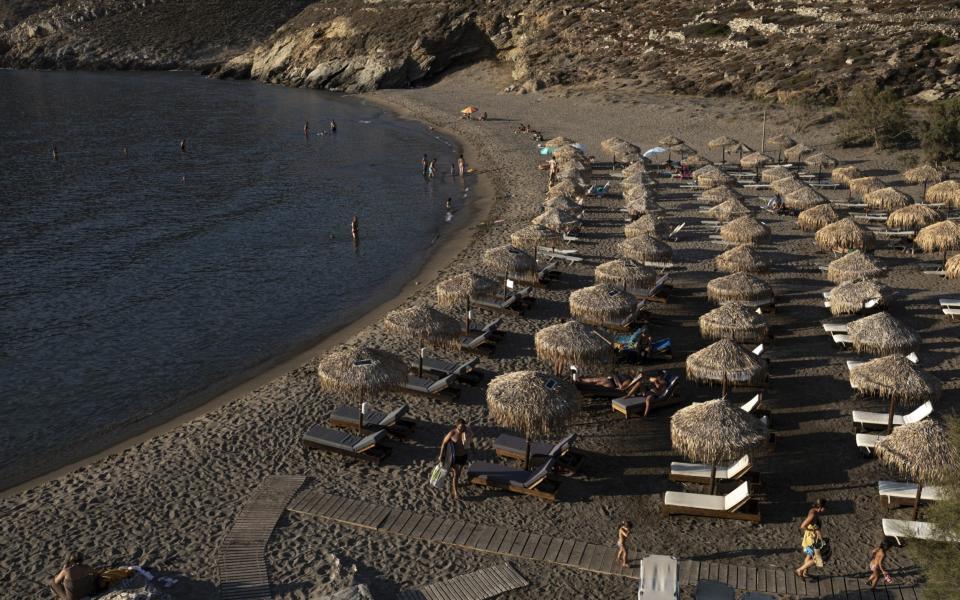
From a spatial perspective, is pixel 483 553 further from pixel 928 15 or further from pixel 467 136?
pixel 928 15

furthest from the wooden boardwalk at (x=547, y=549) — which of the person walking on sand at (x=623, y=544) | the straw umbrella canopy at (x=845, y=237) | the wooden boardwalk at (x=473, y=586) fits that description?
the straw umbrella canopy at (x=845, y=237)

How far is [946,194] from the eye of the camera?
102ft

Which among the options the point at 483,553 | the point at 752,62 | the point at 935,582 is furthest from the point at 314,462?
the point at 752,62

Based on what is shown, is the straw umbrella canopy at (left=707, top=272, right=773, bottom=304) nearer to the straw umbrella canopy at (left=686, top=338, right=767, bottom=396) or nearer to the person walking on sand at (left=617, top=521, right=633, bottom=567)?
the straw umbrella canopy at (left=686, top=338, right=767, bottom=396)

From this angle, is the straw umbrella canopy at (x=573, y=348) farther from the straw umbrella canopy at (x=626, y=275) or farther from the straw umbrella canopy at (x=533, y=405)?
the straw umbrella canopy at (x=626, y=275)

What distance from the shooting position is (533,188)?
135ft

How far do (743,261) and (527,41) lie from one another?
6159 cm

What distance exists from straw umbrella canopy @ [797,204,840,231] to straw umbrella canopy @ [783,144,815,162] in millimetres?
12879

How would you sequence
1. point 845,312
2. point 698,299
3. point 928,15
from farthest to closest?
1. point 928,15
2. point 698,299
3. point 845,312

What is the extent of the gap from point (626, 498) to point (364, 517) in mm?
4590

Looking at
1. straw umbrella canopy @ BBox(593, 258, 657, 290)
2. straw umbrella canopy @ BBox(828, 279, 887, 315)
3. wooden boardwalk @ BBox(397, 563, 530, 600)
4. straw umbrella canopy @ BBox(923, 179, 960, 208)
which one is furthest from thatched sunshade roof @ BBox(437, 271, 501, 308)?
straw umbrella canopy @ BBox(923, 179, 960, 208)

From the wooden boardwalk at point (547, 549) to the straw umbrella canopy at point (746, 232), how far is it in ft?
49.7

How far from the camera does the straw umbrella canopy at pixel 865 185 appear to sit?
106 ft

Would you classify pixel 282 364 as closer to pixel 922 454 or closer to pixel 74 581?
pixel 74 581
